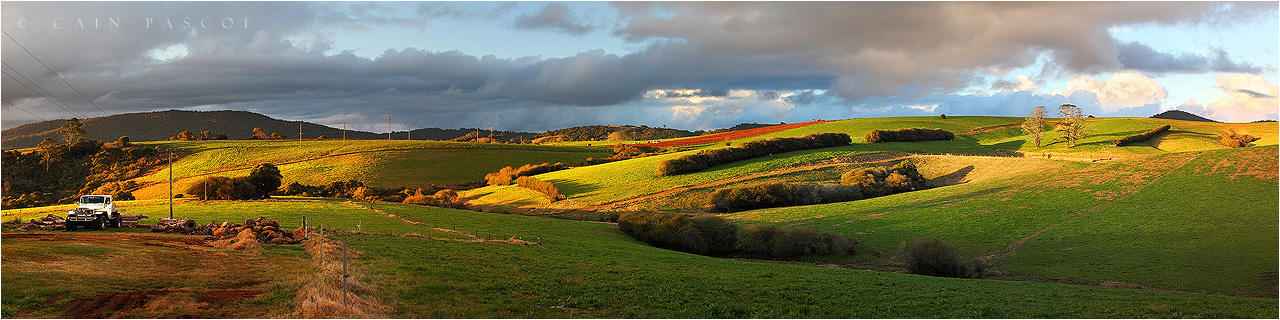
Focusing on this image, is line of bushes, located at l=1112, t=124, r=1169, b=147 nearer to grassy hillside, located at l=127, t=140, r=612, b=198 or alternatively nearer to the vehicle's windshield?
grassy hillside, located at l=127, t=140, r=612, b=198

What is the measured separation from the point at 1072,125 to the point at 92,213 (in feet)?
462

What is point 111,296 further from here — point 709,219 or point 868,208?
point 868,208

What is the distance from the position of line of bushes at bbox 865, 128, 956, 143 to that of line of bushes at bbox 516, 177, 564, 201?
66400 mm

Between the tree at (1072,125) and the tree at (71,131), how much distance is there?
651 feet

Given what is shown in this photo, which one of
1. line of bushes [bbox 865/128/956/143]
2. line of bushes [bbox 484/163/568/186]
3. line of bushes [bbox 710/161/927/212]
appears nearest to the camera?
line of bushes [bbox 710/161/927/212]

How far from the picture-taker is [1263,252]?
1553 inches

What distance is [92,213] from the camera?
40250mm

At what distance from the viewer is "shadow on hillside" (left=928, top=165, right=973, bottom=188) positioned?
84.1m

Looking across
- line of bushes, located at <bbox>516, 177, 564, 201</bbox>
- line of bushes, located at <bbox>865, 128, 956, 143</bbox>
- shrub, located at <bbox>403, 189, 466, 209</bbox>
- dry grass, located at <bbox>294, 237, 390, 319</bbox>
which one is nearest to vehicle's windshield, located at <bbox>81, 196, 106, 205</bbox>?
dry grass, located at <bbox>294, 237, 390, 319</bbox>

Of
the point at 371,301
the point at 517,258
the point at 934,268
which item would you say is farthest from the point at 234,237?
the point at 934,268

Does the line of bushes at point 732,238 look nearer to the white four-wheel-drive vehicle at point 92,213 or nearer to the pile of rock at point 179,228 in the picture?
the pile of rock at point 179,228

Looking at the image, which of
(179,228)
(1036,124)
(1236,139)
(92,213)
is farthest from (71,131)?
(1236,139)

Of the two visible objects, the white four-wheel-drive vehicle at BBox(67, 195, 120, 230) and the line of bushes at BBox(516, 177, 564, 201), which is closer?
the white four-wheel-drive vehicle at BBox(67, 195, 120, 230)

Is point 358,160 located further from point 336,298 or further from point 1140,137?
point 1140,137
